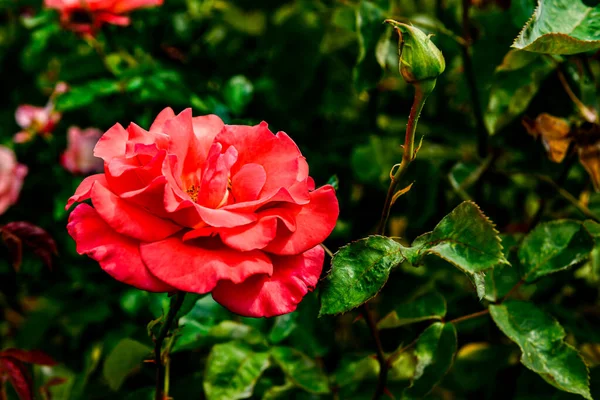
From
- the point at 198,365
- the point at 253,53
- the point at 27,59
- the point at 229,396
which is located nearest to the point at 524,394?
the point at 229,396

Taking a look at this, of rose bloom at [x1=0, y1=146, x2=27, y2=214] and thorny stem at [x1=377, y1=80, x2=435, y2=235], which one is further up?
thorny stem at [x1=377, y1=80, x2=435, y2=235]

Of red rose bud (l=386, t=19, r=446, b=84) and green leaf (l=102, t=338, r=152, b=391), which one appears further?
green leaf (l=102, t=338, r=152, b=391)

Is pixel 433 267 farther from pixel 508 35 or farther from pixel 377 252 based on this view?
pixel 377 252

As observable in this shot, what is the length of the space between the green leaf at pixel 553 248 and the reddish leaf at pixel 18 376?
63 cm

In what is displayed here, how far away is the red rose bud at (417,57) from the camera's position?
49 cm

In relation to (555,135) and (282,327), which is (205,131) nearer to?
(282,327)

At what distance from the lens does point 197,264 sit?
50cm

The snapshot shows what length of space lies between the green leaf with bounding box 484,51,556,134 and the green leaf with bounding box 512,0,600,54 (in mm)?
149

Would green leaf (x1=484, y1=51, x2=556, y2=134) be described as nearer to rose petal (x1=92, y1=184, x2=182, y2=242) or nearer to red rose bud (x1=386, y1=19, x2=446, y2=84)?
red rose bud (x1=386, y1=19, x2=446, y2=84)

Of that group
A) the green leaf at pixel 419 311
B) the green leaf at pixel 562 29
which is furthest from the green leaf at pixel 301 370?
the green leaf at pixel 562 29

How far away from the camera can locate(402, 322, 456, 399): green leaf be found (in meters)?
0.66

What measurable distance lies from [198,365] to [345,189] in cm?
47

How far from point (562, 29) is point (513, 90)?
0.21 m

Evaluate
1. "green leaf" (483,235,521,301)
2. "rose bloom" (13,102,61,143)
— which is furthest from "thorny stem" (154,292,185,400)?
"rose bloom" (13,102,61,143)
